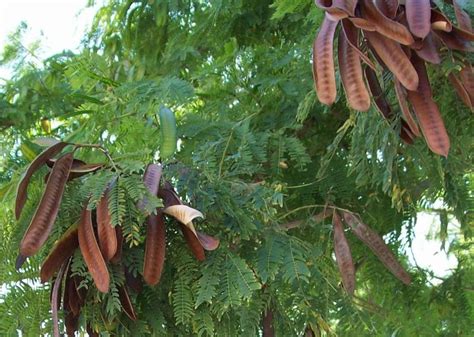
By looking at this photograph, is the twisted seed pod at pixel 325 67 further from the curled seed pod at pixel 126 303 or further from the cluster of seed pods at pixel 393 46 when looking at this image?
the curled seed pod at pixel 126 303

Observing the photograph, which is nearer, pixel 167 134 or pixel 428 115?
pixel 428 115

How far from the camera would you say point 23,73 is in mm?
2977

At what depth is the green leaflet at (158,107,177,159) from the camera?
4.52 ft

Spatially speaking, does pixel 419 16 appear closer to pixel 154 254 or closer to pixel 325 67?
pixel 325 67

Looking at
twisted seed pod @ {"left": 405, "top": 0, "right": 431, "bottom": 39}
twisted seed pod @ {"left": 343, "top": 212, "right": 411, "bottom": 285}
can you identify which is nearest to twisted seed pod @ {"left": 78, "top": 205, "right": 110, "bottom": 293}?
twisted seed pod @ {"left": 405, "top": 0, "right": 431, "bottom": 39}

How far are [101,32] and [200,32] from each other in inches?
→ 26.8

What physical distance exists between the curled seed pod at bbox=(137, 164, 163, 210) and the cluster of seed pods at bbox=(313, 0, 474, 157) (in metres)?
0.27

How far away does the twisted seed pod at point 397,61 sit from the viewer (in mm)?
1056

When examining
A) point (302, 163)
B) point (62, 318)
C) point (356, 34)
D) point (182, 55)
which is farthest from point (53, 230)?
point (182, 55)

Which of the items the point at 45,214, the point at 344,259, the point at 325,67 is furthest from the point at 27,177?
the point at 344,259

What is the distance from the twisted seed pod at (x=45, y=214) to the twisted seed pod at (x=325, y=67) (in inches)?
14.6

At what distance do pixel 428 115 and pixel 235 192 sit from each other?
39 cm

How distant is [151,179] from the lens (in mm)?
1199

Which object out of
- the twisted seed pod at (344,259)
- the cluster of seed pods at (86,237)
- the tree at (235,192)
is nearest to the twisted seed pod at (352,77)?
the tree at (235,192)
